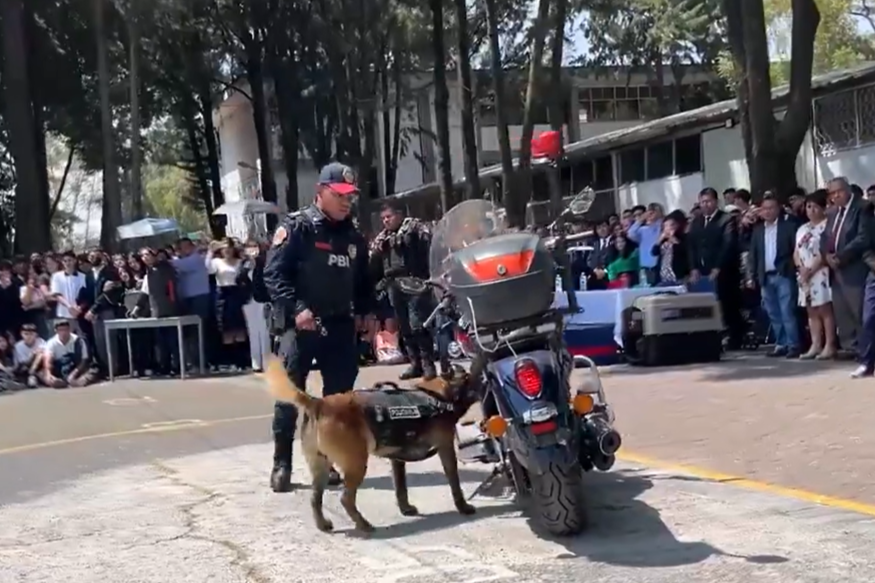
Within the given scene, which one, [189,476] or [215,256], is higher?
[215,256]

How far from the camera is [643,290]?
1359cm

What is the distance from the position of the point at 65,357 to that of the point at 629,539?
12675 mm

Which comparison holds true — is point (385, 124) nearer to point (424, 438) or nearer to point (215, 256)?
point (215, 256)

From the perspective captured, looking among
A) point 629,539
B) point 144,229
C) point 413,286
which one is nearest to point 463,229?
point 413,286

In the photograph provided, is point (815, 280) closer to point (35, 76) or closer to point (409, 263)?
point (409, 263)

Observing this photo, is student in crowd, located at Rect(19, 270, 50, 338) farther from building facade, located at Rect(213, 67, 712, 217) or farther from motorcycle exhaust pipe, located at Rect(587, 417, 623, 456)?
building facade, located at Rect(213, 67, 712, 217)

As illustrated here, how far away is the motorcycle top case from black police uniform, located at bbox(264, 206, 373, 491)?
54.8 inches

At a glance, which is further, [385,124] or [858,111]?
[385,124]

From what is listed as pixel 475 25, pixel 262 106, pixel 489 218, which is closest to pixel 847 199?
pixel 489 218

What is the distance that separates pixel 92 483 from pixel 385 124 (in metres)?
42.4

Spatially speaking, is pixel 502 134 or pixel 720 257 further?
pixel 502 134

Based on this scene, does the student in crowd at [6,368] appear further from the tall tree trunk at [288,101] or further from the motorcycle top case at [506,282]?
the tall tree trunk at [288,101]

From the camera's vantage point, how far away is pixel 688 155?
99.8ft

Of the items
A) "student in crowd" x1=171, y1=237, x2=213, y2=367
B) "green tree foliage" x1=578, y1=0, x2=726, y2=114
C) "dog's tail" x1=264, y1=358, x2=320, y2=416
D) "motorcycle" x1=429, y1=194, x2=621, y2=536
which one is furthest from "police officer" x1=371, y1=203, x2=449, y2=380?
"green tree foliage" x1=578, y1=0, x2=726, y2=114
